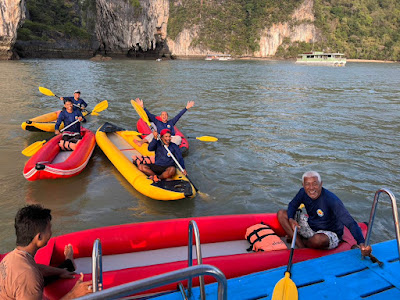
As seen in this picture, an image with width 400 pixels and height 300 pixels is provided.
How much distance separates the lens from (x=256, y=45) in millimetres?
91562

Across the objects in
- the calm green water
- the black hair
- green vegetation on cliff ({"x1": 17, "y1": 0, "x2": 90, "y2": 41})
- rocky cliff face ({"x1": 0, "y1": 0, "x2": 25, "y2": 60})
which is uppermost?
green vegetation on cliff ({"x1": 17, "y1": 0, "x2": 90, "y2": 41})

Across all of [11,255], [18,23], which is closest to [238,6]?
[18,23]

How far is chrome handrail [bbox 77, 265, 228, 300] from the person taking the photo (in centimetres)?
137

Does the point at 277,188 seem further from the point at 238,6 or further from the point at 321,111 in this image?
the point at 238,6

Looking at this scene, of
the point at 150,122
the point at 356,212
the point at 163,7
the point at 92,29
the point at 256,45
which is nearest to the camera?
the point at 356,212

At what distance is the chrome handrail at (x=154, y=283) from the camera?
1.37 meters

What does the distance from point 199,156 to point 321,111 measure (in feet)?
27.3

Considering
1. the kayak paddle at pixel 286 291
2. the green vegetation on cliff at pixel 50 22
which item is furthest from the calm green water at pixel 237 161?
the green vegetation on cliff at pixel 50 22

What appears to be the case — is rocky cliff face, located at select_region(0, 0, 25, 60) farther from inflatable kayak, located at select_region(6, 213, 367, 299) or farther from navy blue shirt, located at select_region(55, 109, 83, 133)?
inflatable kayak, located at select_region(6, 213, 367, 299)

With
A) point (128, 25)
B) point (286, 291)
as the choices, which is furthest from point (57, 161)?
point (128, 25)

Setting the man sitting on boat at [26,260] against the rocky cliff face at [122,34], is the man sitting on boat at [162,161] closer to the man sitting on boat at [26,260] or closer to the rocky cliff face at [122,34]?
the man sitting on boat at [26,260]

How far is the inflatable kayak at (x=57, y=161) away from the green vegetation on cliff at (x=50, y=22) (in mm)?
51297

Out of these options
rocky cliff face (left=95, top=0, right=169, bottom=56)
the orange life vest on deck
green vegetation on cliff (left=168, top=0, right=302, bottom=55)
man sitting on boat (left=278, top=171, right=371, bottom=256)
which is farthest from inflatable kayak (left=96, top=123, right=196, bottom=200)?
green vegetation on cliff (left=168, top=0, right=302, bottom=55)

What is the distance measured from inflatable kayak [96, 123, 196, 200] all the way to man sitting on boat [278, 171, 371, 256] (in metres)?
2.09
